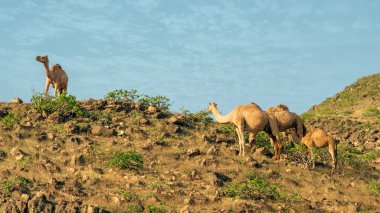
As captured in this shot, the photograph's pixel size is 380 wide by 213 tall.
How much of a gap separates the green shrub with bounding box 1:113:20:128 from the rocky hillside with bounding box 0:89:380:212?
0.06 meters

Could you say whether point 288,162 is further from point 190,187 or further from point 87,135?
point 87,135

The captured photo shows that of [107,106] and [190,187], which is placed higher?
[107,106]

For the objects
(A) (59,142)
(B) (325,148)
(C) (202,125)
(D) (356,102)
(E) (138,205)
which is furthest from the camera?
(D) (356,102)

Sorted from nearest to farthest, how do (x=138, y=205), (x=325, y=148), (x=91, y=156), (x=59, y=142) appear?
(x=138, y=205) → (x=91, y=156) → (x=59, y=142) → (x=325, y=148)

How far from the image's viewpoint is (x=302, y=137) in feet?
78.1

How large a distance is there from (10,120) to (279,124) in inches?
434

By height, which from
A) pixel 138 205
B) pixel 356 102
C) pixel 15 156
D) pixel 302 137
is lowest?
pixel 138 205

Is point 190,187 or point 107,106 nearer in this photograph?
point 190,187

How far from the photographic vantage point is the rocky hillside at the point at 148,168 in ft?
57.9

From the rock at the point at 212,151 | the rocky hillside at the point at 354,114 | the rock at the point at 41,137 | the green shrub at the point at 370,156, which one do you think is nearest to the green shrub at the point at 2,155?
the rock at the point at 41,137

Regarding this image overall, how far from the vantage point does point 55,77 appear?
2736 cm

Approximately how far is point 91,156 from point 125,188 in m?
3.29

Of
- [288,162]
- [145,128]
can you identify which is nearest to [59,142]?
[145,128]

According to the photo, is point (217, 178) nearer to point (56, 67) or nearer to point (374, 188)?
point (374, 188)
